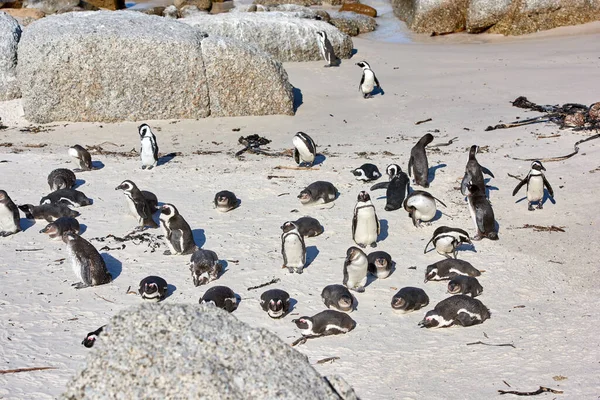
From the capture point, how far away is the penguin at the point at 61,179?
8617mm

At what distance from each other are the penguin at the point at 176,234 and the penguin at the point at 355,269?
145cm

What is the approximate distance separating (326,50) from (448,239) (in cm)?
894

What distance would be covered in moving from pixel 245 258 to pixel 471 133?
15.9ft

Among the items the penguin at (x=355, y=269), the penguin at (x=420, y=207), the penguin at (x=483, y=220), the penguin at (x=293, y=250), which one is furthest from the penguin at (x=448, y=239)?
the penguin at (x=293, y=250)

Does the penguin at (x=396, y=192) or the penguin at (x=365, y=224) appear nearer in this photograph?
the penguin at (x=365, y=224)

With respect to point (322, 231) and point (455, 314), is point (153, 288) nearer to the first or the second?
point (322, 231)

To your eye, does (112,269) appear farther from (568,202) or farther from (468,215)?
(568,202)

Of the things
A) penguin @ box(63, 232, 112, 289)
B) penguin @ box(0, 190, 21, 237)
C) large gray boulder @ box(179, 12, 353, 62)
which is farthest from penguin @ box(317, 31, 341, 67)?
penguin @ box(63, 232, 112, 289)

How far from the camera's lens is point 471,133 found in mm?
10688

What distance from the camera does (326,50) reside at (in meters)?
15.2

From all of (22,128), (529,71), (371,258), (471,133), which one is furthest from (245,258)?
(529,71)

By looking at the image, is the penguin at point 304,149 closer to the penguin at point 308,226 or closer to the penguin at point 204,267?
the penguin at point 308,226

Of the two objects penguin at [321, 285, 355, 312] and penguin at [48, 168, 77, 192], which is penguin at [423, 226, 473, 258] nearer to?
penguin at [321, 285, 355, 312]

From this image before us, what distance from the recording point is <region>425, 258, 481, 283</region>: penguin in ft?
21.3
